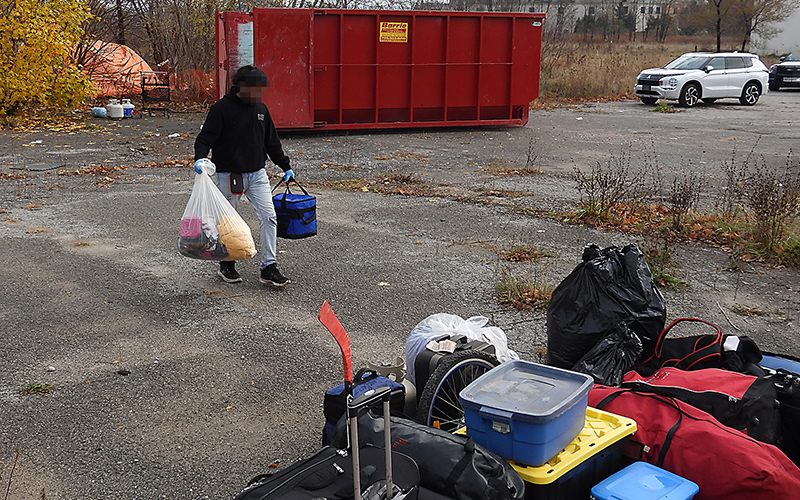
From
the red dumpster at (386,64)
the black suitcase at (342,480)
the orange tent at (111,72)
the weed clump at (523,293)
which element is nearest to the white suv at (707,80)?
the red dumpster at (386,64)

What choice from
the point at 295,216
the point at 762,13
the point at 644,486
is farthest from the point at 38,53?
the point at 762,13

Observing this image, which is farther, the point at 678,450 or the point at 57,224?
the point at 57,224

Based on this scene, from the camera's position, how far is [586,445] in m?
2.82

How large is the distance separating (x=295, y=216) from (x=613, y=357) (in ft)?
10.9

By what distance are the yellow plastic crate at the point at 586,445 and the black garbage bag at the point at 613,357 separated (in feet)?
1.74

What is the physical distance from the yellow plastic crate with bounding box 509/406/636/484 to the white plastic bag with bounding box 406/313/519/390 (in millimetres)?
911

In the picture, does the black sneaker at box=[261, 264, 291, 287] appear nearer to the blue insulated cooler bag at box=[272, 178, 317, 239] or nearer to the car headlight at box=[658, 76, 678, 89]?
the blue insulated cooler bag at box=[272, 178, 317, 239]

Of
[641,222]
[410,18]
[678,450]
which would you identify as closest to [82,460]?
[678,450]

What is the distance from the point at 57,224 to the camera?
8.24m

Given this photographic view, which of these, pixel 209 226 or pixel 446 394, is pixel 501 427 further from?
pixel 209 226

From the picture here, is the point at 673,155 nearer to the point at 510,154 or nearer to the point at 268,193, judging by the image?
the point at 510,154

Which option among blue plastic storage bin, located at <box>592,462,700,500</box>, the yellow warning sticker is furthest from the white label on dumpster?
the yellow warning sticker

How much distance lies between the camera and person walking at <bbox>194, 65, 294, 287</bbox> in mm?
5859

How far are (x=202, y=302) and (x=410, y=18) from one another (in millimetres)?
11771
